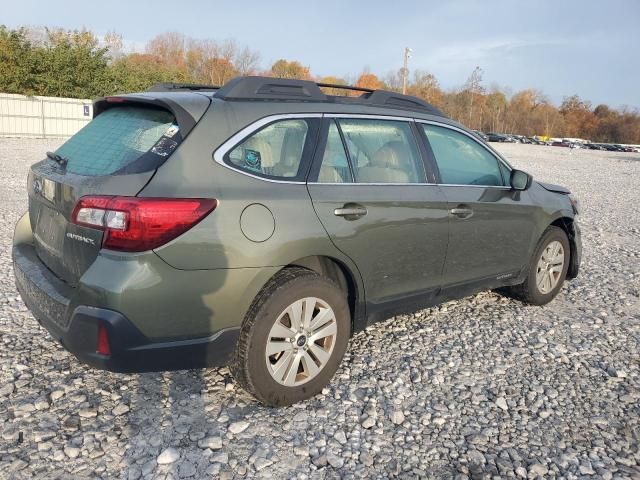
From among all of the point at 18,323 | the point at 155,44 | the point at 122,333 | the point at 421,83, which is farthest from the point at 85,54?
the point at 421,83

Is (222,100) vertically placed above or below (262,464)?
above

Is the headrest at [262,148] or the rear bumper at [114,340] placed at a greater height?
the headrest at [262,148]

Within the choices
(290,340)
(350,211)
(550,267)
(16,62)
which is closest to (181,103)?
(350,211)

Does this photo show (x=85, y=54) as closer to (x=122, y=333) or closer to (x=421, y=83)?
(x=122, y=333)

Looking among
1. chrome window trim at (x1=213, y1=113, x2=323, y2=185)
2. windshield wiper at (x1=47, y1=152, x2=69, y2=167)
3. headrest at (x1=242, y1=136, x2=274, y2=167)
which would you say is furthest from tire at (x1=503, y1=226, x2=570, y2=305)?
windshield wiper at (x1=47, y1=152, x2=69, y2=167)

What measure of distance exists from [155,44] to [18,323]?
2852 inches

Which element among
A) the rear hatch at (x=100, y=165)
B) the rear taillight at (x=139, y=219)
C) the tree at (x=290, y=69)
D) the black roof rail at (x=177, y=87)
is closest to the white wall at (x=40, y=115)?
the black roof rail at (x=177, y=87)

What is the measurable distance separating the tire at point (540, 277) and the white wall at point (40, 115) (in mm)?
23744

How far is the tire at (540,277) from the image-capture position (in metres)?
4.76

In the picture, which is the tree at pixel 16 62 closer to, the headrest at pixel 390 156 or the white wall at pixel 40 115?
the white wall at pixel 40 115

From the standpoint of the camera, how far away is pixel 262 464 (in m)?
2.57

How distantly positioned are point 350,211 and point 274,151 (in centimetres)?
57

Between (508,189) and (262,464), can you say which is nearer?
(262,464)

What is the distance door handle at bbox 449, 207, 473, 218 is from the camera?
3.81 m
